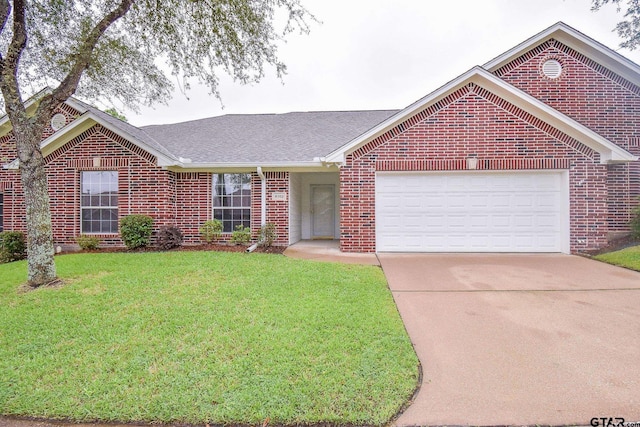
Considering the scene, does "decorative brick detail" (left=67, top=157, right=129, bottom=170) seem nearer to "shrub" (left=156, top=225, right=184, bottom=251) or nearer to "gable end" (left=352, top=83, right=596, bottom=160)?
"shrub" (left=156, top=225, right=184, bottom=251)

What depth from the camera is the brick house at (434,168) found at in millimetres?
9016

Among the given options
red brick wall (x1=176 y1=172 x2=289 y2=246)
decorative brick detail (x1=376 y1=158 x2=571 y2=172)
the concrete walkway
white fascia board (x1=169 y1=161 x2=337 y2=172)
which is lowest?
the concrete walkway

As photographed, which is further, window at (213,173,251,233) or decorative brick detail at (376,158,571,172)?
window at (213,173,251,233)

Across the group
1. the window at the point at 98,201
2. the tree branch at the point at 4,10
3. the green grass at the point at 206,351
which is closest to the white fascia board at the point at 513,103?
the green grass at the point at 206,351

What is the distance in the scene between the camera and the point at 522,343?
3885mm

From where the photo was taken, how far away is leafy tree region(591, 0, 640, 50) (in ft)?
35.6

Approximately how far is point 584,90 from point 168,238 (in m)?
13.8

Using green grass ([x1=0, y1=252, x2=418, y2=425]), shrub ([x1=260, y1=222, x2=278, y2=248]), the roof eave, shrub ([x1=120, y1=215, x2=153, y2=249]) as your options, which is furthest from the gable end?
shrub ([x1=120, y1=215, x2=153, y2=249])

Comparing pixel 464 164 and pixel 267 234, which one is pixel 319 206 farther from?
pixel 464 164

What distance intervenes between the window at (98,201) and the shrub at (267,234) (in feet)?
15.3

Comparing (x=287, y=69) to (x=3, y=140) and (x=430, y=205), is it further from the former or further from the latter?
(x=3, y=140)

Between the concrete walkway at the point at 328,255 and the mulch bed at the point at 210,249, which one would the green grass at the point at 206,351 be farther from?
the mulch bed at the point at 210,249

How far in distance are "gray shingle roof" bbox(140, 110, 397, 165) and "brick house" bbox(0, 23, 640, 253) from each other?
11 cm

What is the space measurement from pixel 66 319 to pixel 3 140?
10.7 metres
